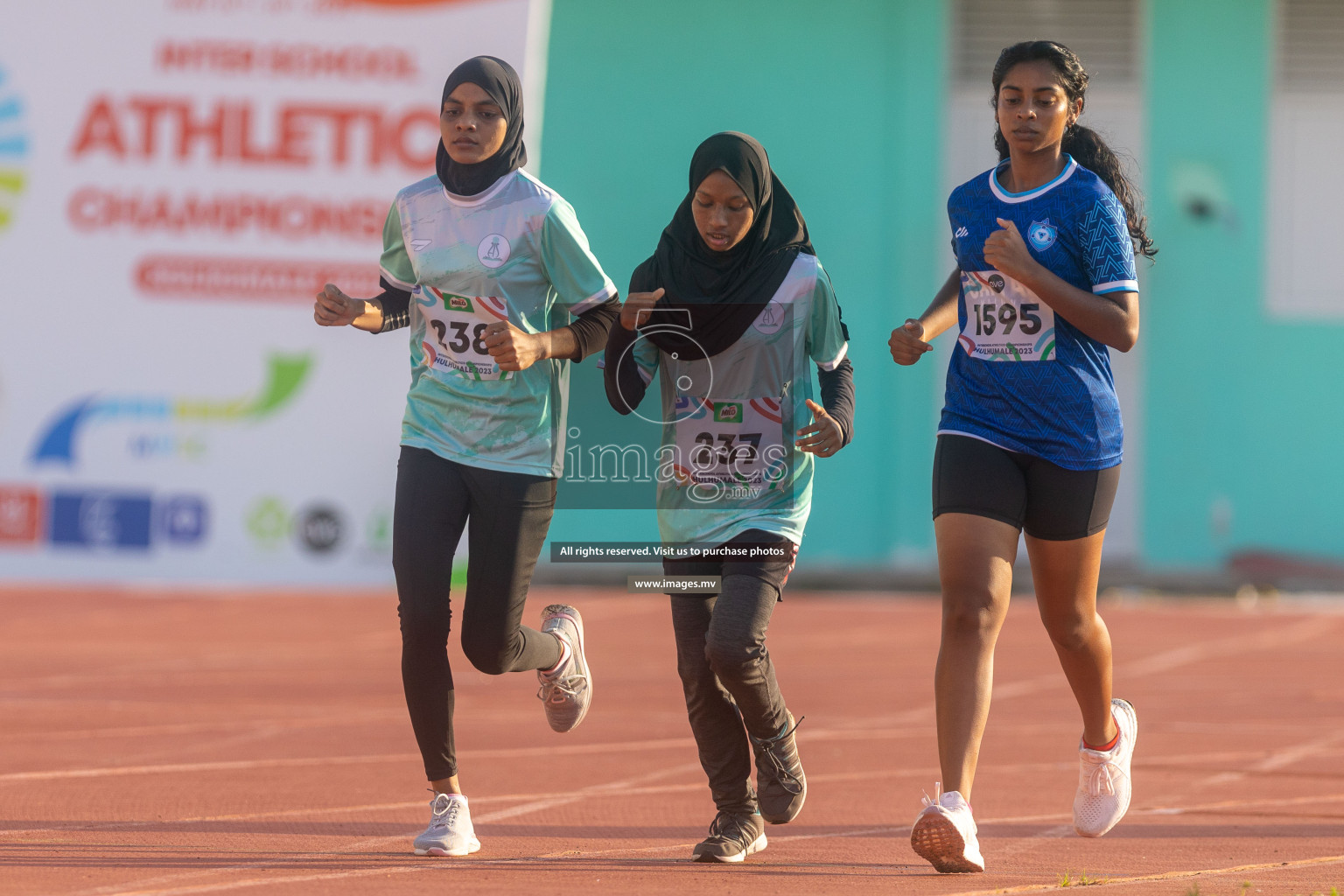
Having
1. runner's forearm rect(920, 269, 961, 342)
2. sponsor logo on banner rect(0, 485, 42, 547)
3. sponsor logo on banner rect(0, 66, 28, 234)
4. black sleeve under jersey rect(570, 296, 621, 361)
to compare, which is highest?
sponsor logo on banner rect(0, 66, 28, 234)

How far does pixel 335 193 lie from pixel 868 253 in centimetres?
645

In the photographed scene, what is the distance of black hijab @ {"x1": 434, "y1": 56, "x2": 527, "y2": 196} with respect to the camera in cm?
496

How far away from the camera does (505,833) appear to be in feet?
17.7

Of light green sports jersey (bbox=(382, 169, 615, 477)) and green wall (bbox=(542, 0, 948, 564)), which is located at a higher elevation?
green wall (bbox=(542, 0, 948, 564))

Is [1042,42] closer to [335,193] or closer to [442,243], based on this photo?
[442,243]

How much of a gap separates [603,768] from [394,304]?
2439 millimetres

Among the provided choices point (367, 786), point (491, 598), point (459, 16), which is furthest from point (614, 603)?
point (491, 598)

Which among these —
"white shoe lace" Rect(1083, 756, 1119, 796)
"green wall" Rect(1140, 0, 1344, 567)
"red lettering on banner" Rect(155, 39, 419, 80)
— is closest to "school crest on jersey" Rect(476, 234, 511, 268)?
"white shoe lace" Rect(1083, 756, 1119, 796)

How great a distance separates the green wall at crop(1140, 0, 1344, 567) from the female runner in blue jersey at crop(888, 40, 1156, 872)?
1365cm

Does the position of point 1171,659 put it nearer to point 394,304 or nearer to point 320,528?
point 320,528

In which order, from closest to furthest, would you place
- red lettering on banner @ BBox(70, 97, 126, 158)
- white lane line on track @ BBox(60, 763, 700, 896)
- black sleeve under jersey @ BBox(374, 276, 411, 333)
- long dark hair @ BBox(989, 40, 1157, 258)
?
white lane line on track @ BBox(60, 763, 700, 896) < long dark hair @ BBox(989, 40, 1157, 258) < black sleeve under jersey @ BBox(374, 276, 411, 333) < red lettering on banner @ BBox(70, 97, 126, 158)

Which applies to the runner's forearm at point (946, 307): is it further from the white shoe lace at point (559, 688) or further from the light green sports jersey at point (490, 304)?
the white shoe lace at point (559, 688)

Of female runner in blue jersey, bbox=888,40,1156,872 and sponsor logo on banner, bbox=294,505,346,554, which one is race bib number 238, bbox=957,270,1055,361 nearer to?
female runner in blue jersey, bbox=888,40,1156,872

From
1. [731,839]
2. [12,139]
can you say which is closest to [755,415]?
[731,839]
